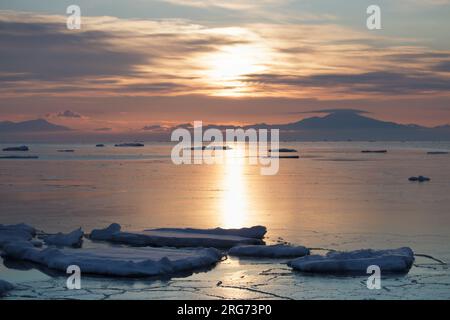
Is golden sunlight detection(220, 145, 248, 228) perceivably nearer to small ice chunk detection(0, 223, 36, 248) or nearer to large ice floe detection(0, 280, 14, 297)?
small ice chunk detection(0, 223, 36, 248)

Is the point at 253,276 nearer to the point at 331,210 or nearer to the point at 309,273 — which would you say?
the point at 309,273

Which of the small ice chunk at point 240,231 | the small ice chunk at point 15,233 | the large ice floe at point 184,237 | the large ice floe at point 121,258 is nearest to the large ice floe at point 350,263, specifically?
the large ice floe at point 121,258

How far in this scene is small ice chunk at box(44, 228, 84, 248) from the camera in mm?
13680

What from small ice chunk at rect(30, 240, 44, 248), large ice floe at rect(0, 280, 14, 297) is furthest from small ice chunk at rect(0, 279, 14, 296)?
small ice chunk at rect(30, 240, 44, 248)

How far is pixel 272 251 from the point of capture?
12891 mm

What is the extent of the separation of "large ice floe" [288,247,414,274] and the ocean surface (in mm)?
230

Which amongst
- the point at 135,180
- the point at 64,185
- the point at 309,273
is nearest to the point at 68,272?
the point at 309,273

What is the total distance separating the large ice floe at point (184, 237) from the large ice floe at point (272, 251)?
3.29 feet

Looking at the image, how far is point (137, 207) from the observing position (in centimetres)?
2114

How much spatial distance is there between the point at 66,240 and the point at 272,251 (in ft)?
13.9

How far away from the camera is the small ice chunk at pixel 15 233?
46.1ft

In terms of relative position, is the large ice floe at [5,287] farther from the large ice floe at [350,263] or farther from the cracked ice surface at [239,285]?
the large ice floe at [350,263]

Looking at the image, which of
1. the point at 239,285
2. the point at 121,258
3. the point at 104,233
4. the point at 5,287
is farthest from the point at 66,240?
the point at 239,285

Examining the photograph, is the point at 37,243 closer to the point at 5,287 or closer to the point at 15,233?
the point at 15,233
